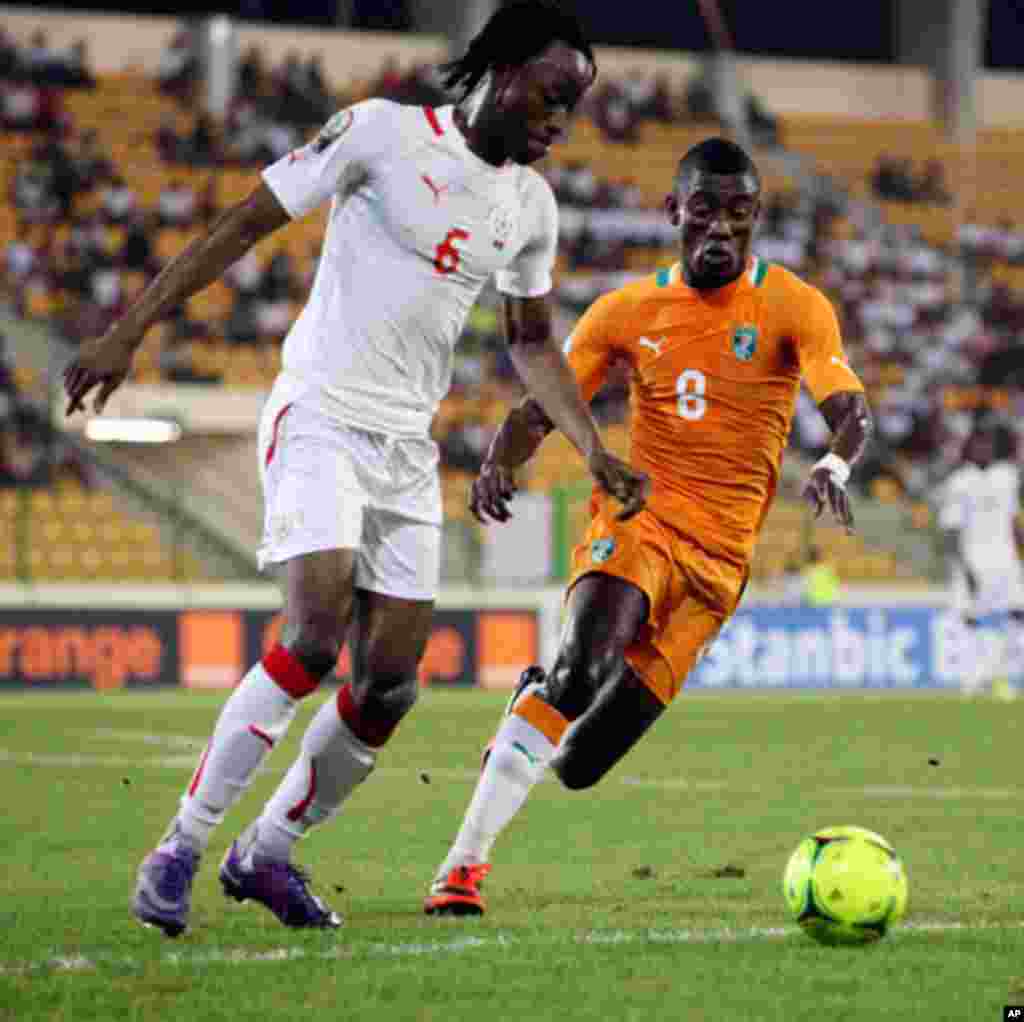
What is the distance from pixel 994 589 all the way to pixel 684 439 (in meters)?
15.0

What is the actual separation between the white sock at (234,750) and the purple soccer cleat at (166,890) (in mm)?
68

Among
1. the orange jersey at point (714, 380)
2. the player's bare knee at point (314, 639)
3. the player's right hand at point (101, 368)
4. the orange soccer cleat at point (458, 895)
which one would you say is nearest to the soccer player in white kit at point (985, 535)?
the orange jersey at point (714, 380)

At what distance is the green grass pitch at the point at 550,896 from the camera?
546 centimetres

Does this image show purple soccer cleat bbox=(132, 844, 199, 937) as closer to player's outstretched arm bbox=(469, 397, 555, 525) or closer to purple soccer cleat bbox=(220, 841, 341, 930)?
purple soccer cleat bbox=(220, 841, 341, 930)

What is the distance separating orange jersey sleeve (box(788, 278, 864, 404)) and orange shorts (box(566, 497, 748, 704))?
672 millimetres

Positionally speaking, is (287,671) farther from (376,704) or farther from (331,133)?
(331,133)

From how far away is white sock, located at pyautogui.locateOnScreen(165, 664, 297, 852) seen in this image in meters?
6.47

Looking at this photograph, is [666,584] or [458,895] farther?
[666,584]

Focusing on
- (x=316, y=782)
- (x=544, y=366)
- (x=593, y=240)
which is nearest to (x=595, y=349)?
(x=544, y=366)

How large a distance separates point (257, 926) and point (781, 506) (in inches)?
898

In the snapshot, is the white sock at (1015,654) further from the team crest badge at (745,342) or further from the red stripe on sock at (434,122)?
the red stripe on sock at (434,122)

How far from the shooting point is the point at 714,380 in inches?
326

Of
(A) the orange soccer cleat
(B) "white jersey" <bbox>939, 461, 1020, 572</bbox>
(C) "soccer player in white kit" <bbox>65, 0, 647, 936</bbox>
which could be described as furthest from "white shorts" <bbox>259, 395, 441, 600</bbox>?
(B) "white jersey" <bbox>939, 461, 1020, 572</bbox>

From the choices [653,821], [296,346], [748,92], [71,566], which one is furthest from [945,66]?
[296,346]
